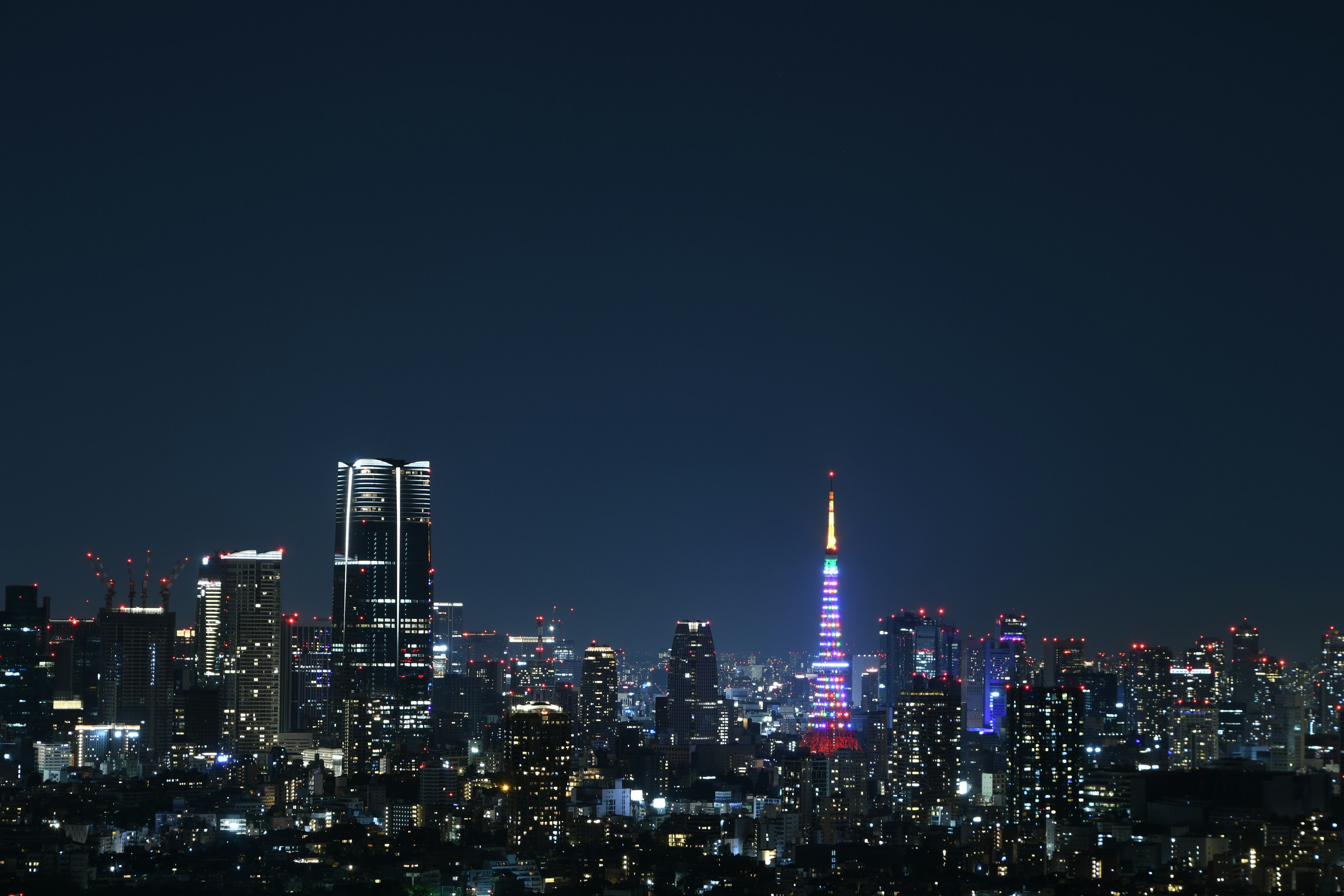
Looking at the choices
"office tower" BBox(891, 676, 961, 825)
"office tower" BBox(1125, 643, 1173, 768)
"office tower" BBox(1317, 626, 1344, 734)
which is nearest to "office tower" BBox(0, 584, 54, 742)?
"office tower" BBox(891, 676, 961, 825)

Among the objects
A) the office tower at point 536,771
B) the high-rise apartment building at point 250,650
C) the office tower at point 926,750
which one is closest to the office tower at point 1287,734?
the office tower at point 926,750

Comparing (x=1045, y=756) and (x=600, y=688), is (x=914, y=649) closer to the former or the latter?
(x=600, y=688)

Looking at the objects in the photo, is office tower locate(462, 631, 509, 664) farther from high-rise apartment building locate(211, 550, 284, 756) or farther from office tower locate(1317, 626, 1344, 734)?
office tower locate(1317, 626, 1344, 734)

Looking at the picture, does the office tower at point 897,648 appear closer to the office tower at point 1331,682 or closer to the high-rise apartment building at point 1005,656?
the high-rise apartment building at point 1005,656

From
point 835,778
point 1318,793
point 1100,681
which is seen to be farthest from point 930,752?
point 1318,793

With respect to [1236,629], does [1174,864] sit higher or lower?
lower

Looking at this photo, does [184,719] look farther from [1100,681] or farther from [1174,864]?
[1174,864]
